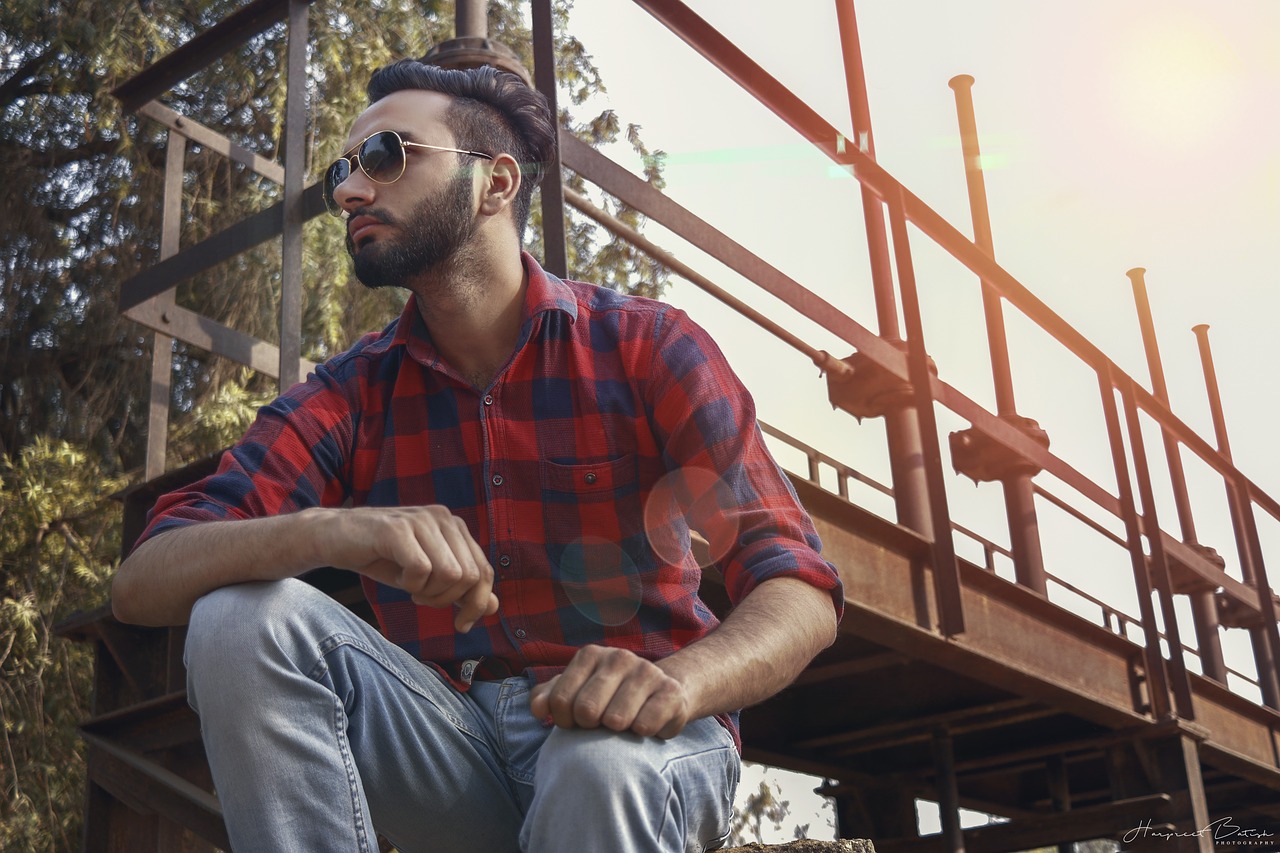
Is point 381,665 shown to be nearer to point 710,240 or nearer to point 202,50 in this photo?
point 710,240

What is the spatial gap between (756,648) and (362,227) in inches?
45.1

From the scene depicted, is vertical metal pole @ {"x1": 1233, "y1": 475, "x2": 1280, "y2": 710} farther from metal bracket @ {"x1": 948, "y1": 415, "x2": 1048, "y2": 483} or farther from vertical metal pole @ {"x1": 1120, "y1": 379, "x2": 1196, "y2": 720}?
metal bracket @ {"x1": 948, "y1": 415, "x2": 1048, "y2": 483}

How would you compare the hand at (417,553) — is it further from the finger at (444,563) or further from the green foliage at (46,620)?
the green foliage at (46,620)

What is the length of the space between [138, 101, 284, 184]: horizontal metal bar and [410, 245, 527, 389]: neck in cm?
413

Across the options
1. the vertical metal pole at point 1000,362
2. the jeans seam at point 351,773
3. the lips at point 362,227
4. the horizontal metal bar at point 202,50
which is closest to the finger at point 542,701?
the jeans seam at point 351,773

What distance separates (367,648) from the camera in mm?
1821

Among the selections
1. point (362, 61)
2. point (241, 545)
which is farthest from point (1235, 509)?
point (241, 545)

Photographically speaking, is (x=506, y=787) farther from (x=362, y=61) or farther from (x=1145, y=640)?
(x=362, y=61)

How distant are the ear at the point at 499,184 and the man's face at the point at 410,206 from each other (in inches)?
1.4

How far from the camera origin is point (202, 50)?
20.1 ft

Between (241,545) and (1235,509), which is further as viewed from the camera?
(1235,509)

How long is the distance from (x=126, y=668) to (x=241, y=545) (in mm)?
3866

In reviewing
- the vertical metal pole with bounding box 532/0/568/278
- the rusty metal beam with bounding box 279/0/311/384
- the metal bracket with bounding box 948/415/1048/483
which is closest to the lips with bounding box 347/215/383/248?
the vertical metal pole with bounding box 532/0/568/278

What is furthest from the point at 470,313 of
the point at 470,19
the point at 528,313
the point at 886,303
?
the point at 886,303
